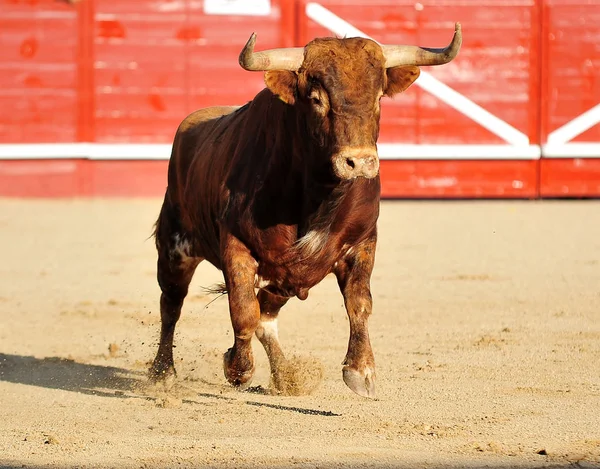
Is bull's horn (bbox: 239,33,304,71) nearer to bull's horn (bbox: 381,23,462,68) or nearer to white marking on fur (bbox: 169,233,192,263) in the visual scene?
bull's horn (bbox: 381,23,462,68)

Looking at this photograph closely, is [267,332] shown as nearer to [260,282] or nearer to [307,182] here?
[260,282]

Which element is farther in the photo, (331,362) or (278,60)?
(331,362)

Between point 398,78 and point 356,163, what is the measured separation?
53cm

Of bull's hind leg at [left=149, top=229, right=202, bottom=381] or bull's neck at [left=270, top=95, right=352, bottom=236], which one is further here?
bull's hind leg at [left=149, top=229, right=202, bottom=381]

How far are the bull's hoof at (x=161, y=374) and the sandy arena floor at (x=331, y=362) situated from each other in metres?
0.07

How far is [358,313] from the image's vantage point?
389 centimetres

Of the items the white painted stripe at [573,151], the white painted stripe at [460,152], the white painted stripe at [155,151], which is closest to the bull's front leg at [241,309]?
the white painted stripe at [155,151]

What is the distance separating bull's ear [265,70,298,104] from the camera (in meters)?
3.71

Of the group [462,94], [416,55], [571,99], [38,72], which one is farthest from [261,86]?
[416,55]

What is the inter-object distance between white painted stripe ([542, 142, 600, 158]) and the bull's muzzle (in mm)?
7897

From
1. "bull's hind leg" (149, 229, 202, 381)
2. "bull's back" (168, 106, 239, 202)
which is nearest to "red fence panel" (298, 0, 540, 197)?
"bull's back" (168, 106, 239, 202)

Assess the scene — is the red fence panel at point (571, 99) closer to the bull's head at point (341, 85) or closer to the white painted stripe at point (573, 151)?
the white painted stripe at point (573, 151)

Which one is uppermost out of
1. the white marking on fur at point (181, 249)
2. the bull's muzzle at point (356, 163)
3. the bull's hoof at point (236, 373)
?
the bull's muzzle at point (356, 163)

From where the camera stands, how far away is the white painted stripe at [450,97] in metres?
11.0
